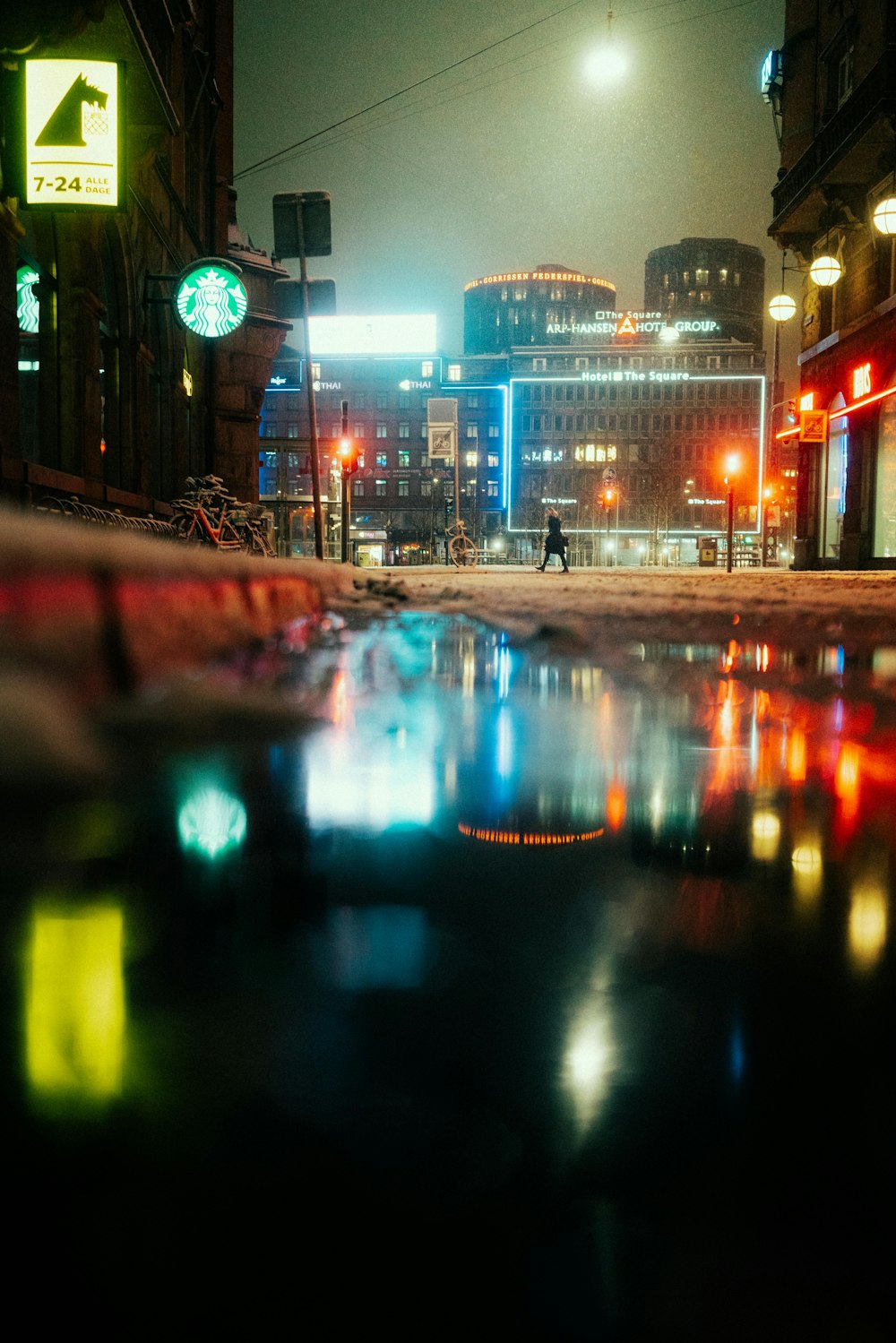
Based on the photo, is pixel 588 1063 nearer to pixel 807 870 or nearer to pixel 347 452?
pixel 807 870

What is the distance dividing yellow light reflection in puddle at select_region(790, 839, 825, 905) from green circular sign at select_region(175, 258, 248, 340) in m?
15.8

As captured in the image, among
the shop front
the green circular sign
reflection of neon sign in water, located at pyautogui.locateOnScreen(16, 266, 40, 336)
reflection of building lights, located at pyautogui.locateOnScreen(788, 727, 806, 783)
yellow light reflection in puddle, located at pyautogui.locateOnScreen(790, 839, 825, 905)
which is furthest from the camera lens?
the shop front

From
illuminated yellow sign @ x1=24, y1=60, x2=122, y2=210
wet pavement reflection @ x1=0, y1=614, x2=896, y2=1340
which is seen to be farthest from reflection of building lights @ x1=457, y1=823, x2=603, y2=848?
illuminated yellow sign @ x1=24, y1=60, x2=122, y2=210

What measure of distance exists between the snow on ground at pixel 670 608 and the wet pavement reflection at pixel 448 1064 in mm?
4363

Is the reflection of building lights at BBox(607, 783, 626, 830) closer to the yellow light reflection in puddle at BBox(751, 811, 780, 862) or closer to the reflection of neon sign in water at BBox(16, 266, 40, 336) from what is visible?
the yellow light reflection in puddle at BBox(751, 811, 780, 862)

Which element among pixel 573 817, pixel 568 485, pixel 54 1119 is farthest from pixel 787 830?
pixel 568 485

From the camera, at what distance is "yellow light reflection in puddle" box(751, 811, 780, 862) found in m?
1.67

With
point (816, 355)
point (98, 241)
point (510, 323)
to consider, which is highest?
point (510, 323)

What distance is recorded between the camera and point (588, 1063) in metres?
0.92

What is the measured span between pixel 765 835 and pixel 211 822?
0.93 metres

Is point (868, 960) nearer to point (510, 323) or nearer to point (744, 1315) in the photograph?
point (744, 1315)

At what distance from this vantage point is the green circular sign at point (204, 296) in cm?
1598

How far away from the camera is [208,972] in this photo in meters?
1.10

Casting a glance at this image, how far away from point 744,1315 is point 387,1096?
→ 0.31m
